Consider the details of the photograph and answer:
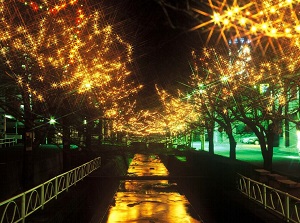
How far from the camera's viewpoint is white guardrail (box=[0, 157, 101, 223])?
24.7 ft

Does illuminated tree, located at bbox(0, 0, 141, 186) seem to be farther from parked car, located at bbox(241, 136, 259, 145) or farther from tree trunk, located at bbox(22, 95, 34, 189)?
parked car, located at bbox(241, 136, 259, 145)

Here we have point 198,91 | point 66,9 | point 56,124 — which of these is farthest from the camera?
point 198,91

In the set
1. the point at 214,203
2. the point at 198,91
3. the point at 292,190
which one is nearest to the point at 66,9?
the point at 214,203

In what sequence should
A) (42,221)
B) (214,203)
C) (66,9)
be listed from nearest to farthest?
(42,221)
(214,203)
(66,9)

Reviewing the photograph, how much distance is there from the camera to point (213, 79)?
21781 mm

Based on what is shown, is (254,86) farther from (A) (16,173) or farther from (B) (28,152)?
(A) (16,173)

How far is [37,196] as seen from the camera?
8.92 meters

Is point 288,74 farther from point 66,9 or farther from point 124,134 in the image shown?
point 124,134

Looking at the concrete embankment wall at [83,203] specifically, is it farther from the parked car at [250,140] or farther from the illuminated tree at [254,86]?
the parked car at [250,140]

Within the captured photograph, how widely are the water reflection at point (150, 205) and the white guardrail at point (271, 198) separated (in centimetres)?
193

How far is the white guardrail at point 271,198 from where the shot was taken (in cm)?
828

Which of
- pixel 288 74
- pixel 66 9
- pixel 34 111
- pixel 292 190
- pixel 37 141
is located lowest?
pixel 292 190

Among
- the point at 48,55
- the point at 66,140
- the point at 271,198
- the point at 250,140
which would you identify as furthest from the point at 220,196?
the point at 250,140

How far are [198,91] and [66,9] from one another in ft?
39.0
